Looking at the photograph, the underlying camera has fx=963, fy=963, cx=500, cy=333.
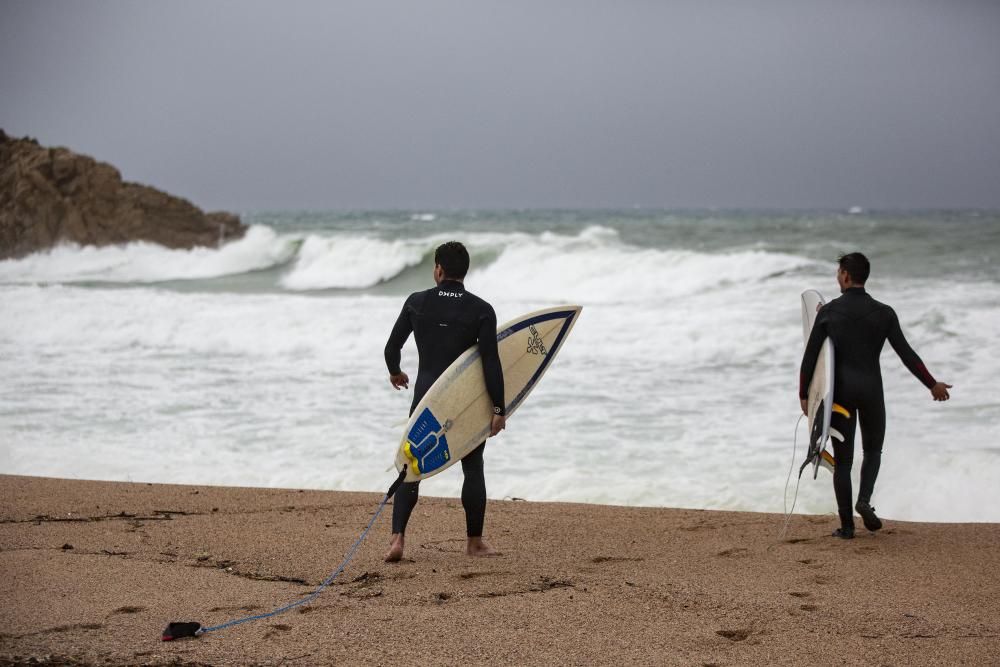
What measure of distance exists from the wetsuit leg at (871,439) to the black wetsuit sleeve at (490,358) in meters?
1.76

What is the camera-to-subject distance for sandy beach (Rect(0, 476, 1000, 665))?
308 cm

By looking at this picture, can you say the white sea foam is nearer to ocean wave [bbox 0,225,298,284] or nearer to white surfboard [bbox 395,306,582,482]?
ocean wave [bbox 0,225,298,284]

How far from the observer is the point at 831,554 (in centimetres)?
440

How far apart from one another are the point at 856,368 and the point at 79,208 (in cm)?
3150

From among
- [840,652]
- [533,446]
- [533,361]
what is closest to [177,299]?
[533,446]

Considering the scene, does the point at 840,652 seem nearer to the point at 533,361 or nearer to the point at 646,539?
the point at 646,539

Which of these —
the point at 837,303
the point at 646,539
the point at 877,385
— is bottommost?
the point at 646,539

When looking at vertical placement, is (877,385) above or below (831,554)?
above

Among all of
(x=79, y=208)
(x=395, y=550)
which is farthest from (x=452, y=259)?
(x=79, y=208)

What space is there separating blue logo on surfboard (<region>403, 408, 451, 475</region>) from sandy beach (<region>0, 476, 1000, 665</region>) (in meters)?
0.44

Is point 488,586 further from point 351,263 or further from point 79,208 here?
point 79,208

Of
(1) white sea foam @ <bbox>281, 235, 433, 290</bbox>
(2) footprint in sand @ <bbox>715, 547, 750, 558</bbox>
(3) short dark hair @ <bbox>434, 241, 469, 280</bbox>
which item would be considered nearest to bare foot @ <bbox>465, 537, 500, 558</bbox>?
(2) footprint in sand @ <bbox>715, 547, 750, 558</bbox>

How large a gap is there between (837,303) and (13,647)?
3.69m

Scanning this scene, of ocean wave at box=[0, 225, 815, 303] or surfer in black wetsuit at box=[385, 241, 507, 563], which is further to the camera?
ocean wave at box=[0, 225, 815, 303]
